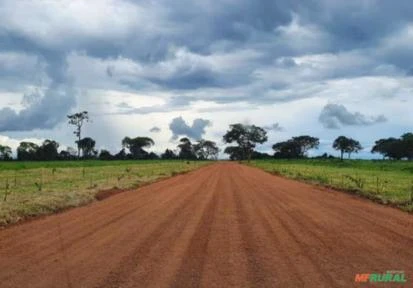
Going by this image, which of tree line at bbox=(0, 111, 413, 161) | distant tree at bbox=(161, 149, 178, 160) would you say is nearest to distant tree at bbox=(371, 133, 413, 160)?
tree line at bbox=(0, 111, 413, 161)

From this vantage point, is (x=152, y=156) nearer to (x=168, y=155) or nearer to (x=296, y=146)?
Result: (x=168, y=155)

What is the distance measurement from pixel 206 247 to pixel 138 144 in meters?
175

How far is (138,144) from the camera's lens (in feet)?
602

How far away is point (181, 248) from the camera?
1028 centimetres

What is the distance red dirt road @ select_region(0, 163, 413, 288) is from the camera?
7910 mm

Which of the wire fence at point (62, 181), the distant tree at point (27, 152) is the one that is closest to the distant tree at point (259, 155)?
the distant tree at point (27, 152)

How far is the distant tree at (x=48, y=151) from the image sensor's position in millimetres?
139500

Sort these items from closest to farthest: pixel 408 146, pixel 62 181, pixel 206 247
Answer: pixel 206 247 → pixel 62 181 → pixel 408 146

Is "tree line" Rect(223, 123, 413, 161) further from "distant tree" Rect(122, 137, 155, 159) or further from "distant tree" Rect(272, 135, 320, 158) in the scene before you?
"distant tree" Rect(122, 137, 155, 159)

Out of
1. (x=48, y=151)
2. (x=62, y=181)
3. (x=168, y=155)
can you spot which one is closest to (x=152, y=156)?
(x=168, y=155)

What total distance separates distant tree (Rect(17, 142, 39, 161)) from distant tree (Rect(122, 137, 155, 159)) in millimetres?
40679

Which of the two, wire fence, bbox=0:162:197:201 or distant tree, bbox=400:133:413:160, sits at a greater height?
distant tree, bbox=400:133:413:160

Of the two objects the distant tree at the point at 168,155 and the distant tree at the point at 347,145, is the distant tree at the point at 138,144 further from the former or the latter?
the distant tree at the point at 347,145

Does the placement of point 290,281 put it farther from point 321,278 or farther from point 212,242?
point 212,242
